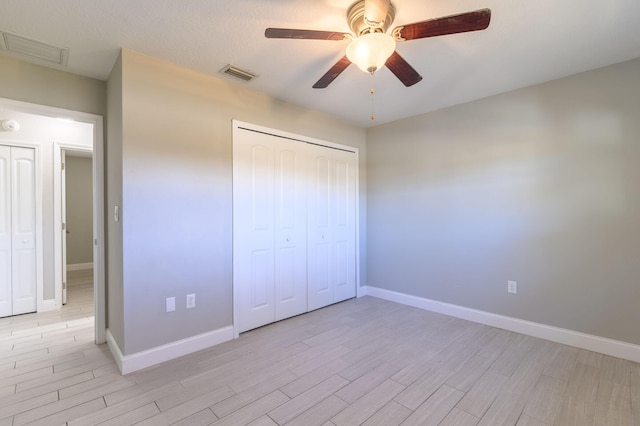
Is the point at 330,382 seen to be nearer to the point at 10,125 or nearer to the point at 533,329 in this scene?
the point at 533,329

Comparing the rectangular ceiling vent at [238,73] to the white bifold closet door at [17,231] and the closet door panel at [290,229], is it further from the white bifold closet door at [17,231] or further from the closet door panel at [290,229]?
the white bifold closet door at [17,231]

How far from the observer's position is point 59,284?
3.59 meters

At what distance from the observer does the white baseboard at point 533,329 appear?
7.71 ft

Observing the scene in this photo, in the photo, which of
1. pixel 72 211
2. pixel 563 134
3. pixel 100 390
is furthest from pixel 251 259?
pixel 72 211

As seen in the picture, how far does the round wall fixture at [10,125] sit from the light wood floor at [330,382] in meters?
2.23

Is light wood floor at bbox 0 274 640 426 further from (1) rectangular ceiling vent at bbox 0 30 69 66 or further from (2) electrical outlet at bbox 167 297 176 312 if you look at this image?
(1) rectangular ceiling vent at bbox 0 30 69 66

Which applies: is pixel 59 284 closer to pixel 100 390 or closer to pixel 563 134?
pixel 100 390

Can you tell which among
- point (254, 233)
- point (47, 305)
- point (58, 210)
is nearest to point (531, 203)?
point (254, 233)

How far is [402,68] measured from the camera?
180 centimetres

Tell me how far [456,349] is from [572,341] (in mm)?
1081

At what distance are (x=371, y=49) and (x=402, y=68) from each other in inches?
15.6

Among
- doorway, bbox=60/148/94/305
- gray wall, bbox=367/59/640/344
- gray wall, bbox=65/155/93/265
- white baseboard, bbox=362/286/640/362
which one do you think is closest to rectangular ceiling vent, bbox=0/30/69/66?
gray wall, bbox=367/59/640/344

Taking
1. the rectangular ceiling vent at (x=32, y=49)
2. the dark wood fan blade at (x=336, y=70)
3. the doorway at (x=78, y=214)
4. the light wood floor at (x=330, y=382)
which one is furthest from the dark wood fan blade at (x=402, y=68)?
the doorway at (x=78, y=214)

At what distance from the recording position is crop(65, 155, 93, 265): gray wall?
606 centimetres
